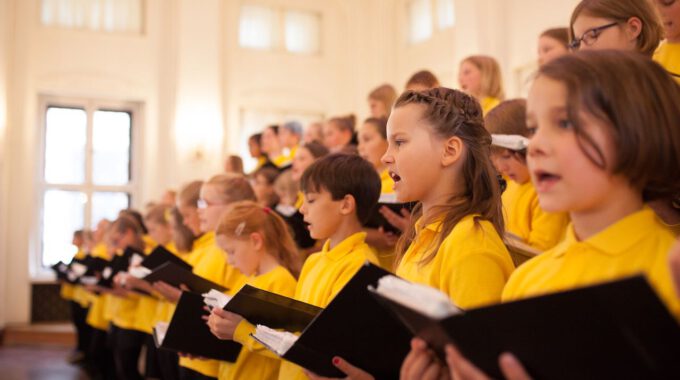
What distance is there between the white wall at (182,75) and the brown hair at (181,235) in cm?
546

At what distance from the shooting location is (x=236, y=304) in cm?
243

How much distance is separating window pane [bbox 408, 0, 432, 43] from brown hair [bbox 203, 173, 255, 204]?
23.7 ft

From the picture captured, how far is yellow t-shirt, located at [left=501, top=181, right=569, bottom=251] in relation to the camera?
2.68 metres

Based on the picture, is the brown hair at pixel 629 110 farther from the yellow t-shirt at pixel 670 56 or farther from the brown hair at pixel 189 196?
the brown hair at pixel 189 196

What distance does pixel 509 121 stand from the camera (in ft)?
9.71

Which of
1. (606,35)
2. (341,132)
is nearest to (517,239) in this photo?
(606,35)

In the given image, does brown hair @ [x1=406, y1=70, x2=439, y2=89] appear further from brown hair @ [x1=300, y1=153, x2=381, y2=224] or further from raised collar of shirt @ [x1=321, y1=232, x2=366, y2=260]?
raised collar of shirt @ [x1=321, y1=232, x2=366, y2=260]

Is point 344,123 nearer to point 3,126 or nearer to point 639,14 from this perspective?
point 639,14

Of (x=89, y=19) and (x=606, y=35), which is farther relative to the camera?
(x=89, y=19)

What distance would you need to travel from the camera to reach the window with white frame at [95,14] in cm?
1064

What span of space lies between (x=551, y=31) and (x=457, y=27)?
20.2 feet

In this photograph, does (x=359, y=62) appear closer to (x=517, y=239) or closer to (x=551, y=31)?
(x=551, y=31)

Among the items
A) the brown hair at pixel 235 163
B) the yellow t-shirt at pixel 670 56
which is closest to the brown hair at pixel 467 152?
the yellow t-shirt at pixel 670 56

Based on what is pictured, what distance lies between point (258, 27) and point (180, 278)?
28.6 ft
